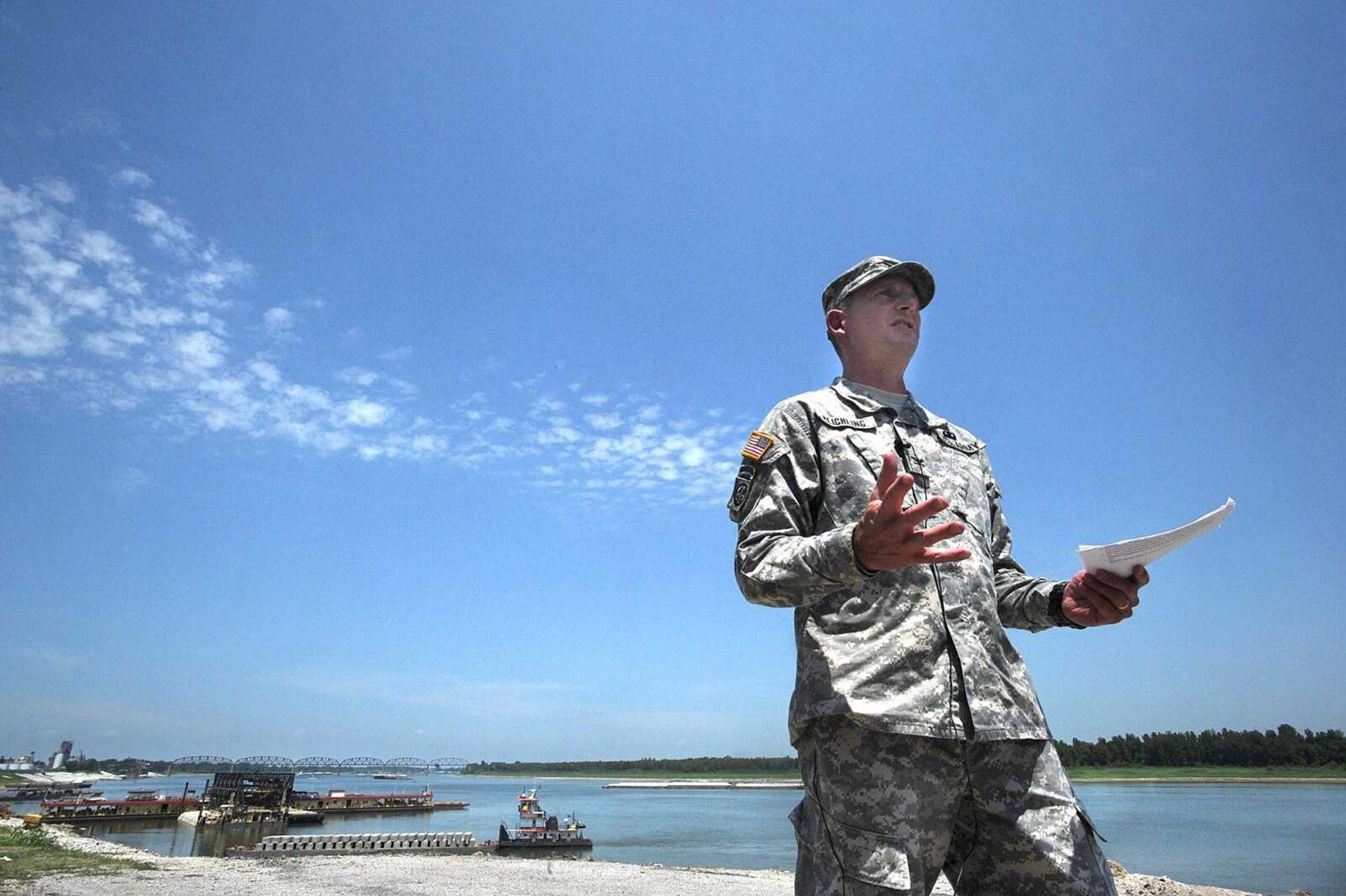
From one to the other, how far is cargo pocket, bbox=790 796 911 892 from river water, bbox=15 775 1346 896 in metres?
8.66

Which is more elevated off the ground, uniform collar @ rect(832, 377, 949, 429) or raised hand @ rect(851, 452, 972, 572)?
uniform collar @ rect(832, 377, 949, 429)

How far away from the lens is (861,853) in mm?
1664

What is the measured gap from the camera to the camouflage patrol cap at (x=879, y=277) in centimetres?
251

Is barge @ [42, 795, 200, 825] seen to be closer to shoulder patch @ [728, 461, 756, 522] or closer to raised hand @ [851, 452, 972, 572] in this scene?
shoulder patch @ [728, 461, 756, 522]

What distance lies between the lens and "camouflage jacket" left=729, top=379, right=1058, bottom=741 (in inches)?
69.6

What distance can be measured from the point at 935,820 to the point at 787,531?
785 mm

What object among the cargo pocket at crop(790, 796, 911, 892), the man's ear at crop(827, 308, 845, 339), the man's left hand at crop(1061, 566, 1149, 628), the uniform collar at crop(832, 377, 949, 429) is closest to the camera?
the cargo pocket at crop(790, 796, 911, 892)

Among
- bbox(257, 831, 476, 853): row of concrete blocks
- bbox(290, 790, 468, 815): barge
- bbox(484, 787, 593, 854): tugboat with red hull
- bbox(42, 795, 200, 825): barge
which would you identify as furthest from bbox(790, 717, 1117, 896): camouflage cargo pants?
bbox(290, 790, 468, 815): barge

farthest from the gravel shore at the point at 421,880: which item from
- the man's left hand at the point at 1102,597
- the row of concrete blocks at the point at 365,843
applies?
the man's left hand at the point at 1102,597

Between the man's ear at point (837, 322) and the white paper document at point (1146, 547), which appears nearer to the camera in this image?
the white paper document at point (1146, 547)

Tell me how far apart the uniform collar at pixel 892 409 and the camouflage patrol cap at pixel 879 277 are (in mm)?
Answer: 321

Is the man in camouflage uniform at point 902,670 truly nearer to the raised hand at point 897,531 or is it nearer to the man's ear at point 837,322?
the raised hand at point 897,531

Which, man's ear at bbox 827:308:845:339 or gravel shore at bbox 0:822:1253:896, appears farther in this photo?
gravel shore at bbox 0:822:1253:896

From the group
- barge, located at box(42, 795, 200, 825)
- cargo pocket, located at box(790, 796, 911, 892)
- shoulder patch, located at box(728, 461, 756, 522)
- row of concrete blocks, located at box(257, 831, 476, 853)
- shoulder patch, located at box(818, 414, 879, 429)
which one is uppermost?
shoulder patch, located at box(818, 414, 879, 429)
